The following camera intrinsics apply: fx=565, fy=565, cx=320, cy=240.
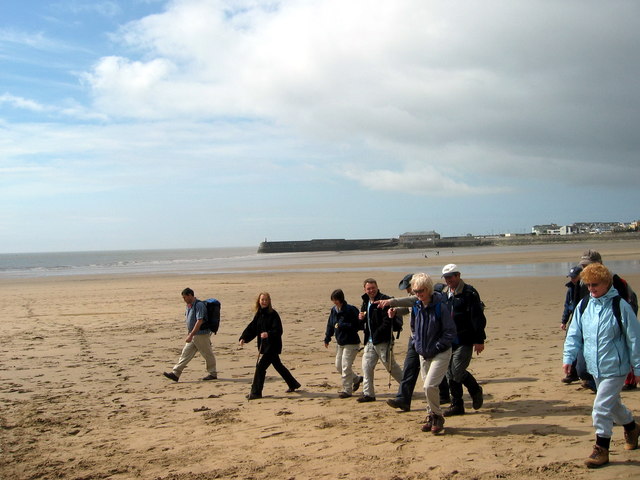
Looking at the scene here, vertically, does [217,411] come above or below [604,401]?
below

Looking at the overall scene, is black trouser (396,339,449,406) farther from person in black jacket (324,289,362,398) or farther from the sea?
the sea

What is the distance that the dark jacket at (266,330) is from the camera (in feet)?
26.7

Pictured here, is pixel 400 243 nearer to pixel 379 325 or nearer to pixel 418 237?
pixel 418 237

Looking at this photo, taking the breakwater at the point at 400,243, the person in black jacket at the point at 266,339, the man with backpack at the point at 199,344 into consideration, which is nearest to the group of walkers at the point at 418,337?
the person in black jacket at the point at 266,339

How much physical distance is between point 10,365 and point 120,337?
337 centimetres

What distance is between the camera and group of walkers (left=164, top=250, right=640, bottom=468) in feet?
15.1

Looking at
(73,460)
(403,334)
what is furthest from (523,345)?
(73,460)

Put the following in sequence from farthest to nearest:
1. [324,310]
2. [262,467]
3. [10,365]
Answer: [324,310] → [10,365] → [262,467]

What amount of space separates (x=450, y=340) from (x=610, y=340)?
5.31 ft

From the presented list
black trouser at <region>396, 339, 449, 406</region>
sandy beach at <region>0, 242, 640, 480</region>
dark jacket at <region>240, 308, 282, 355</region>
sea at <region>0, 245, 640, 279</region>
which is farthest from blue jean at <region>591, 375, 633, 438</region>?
sea at <region>0, 245, 640, 279</region>

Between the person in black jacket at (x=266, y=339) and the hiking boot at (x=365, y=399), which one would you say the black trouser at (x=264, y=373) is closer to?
the person in black jacket at (x=266, y=339)

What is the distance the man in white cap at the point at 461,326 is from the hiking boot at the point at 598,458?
5.80 feet

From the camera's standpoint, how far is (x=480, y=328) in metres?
6.28

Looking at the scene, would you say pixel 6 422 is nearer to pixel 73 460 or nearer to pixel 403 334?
pixel 73 460
